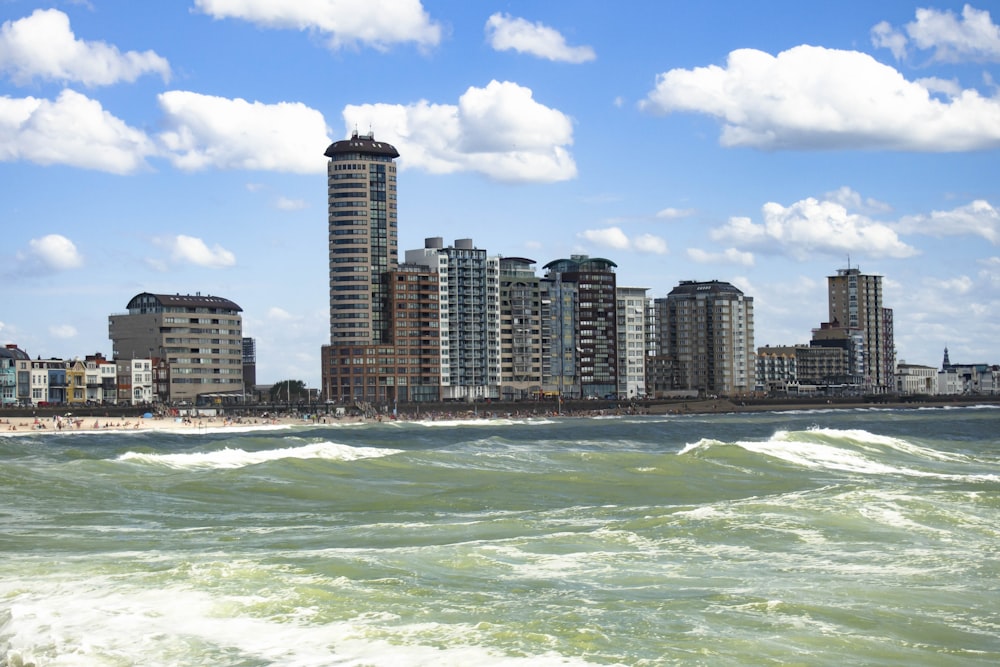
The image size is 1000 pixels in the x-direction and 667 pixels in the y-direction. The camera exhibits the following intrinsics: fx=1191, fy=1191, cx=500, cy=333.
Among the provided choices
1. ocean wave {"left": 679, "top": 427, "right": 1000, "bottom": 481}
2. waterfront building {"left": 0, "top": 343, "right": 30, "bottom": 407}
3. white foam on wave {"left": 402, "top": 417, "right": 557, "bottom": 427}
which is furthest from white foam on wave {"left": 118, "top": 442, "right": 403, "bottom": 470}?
waterfront building {"left": 0, "top": 343, "right": 30, "bottom": 407}

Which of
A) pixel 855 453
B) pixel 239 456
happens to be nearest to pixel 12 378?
pixel 239 456

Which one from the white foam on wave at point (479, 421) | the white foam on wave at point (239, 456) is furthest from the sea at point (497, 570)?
the white foam on wave at point (479, 421)

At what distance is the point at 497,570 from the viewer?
24.7 m

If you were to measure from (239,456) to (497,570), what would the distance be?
42.6 meters

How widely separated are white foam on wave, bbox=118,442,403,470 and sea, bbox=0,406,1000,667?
7800mm

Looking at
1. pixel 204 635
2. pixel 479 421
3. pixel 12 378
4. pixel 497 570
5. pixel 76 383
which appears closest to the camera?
pixel 204 635

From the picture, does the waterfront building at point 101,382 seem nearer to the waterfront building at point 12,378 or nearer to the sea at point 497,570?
the waterfront building at point 12,378

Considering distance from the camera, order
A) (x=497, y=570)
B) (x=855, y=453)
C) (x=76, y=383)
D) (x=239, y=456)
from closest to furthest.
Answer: (x=497, y=570) < (x=239, y=456) < (x=855, y=453) < (x=76, y=383)

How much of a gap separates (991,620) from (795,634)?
12.4 feet

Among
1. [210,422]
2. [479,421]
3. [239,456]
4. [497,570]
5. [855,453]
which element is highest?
[497,570]

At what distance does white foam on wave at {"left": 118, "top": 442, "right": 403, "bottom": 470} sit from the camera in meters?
58.1

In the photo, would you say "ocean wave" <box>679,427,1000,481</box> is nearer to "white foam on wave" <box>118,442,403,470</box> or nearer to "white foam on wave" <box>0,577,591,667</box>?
"white foam on wave" <box>118,442,403,470</box>

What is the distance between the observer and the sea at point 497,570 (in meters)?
18.3

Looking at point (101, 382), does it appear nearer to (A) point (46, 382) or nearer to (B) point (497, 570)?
(A) point (46, 382)
